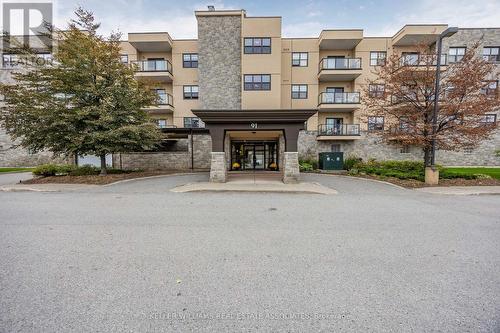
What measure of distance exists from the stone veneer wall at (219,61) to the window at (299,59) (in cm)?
588

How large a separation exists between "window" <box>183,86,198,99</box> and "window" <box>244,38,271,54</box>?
A: 21.9 feet

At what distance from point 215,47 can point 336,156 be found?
50.3 feet

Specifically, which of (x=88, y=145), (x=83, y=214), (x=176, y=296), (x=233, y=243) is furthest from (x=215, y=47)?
(x=176, y=296)

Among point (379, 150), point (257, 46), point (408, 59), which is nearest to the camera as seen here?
point (408, 59)

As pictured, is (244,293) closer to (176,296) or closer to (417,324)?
(176,296)

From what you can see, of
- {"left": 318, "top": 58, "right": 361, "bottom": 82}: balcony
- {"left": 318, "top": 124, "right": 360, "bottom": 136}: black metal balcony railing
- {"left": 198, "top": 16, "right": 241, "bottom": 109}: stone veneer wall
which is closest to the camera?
{"left": 198, "top": 16, "right": 241, "bottom": 109}: stone veneer wall

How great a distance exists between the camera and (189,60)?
22.8 m

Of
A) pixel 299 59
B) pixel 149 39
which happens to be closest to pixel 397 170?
pixel 299 59

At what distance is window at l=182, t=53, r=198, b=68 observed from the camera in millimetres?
22663

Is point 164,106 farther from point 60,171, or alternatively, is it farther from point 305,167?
point 305,167

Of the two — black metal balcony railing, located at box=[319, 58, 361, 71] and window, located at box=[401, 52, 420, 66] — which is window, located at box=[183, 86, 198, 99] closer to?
black metal balcony railing, located at box=[319, 58, 361, 71]

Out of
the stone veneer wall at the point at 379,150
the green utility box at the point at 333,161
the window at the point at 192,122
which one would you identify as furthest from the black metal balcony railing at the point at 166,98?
the green utility box at the point at 333,161

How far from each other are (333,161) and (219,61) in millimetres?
14335

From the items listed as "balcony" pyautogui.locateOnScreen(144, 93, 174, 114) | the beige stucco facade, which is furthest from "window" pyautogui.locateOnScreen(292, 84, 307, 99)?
"balcony" pyautogui.locateOnScreen(144, 93, 174, 114)
